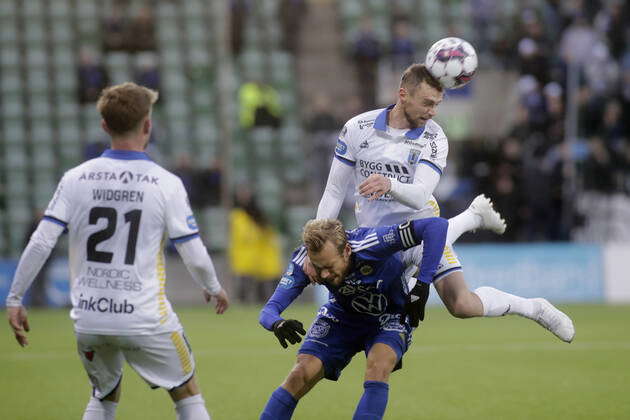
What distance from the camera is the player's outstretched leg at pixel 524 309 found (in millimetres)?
6633

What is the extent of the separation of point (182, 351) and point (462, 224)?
8.84 ft

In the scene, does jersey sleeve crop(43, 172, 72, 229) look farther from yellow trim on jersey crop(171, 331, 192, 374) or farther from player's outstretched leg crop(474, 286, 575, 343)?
player's outstretched leg crop(474, 286, 575, 343)

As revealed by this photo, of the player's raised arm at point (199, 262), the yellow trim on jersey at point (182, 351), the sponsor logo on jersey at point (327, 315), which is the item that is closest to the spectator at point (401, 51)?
the sponsor logo on jersey at point (327, 315)

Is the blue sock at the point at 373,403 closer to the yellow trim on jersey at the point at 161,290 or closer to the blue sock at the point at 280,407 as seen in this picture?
the blue sock at the point at 280,407

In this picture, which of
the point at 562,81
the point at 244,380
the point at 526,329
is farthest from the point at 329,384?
the point at 562,81

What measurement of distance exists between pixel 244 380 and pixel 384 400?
3506 mm

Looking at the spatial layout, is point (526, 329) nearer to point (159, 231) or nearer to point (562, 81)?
point (562, 81)

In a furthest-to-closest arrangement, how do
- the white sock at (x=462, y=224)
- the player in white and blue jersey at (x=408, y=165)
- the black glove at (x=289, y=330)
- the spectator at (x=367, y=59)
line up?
the spectator at (x=367, y=59) → the white sock at (x=462, y=224) → the player in white and blue jersey at (x=408, y=165) → the black glove at (x=289, y=330)

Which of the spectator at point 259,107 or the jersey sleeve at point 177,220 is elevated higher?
the spectator at point 259,107

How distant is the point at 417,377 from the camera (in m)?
8.99

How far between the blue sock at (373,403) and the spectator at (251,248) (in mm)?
10999

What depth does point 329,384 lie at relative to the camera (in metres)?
8.77

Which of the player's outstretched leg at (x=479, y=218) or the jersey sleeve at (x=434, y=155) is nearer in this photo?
the jersey sleeve at (x=434, y=155)

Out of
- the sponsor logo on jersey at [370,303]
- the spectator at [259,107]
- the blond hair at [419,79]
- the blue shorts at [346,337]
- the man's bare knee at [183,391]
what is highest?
the spectator at [259,107]
